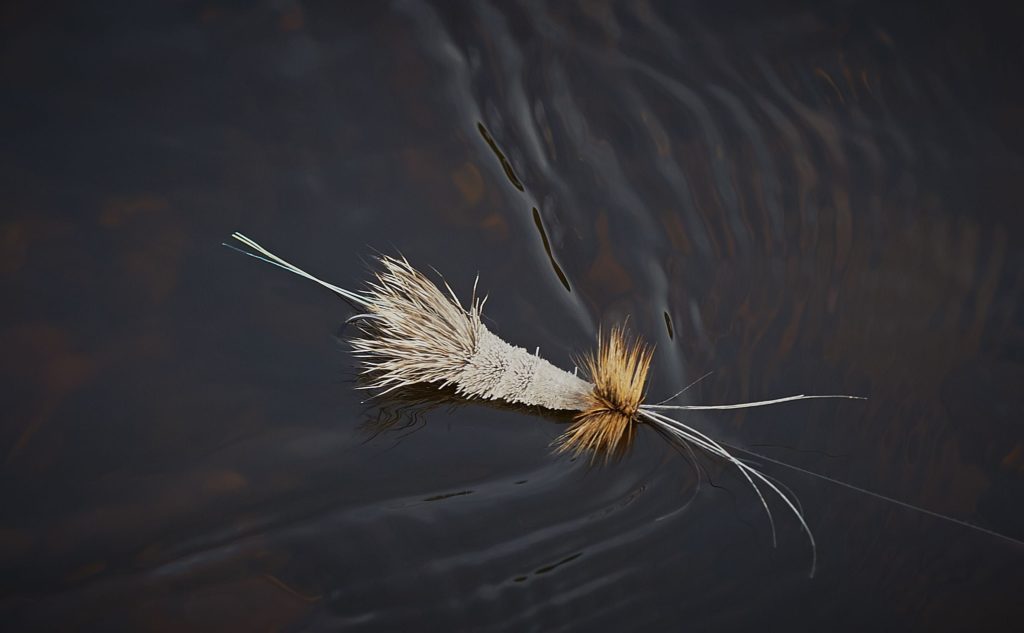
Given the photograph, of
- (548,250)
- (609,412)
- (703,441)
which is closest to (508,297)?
(548,250)

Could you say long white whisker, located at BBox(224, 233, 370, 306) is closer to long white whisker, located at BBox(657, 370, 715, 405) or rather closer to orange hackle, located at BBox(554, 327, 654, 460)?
orange hackle, located at BBox(554, 327, 654, 460)

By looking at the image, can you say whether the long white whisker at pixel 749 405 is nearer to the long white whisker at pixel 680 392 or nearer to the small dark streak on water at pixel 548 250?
the long white whisker at pixel 680 392

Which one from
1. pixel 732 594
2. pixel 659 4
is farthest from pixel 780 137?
pixel 732 594

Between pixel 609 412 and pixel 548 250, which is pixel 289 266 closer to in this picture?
pixel 548 250

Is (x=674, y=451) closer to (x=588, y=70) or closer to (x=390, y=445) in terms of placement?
(x=390, y=445)

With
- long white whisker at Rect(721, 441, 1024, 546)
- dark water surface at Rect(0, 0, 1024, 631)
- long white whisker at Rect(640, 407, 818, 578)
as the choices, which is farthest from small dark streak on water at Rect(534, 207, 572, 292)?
long white whisker at Rect(721, 441, 1024, 546)
